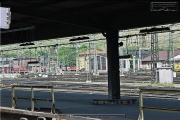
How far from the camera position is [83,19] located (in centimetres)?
1841

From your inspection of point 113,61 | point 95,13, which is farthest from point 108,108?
point 95,13

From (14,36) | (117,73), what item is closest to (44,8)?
(117,73)

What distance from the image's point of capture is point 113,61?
19516mm

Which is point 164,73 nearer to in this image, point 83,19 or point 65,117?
point 83,19

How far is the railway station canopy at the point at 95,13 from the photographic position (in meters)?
15.4

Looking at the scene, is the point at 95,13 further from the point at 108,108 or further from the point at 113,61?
the point at 108,108

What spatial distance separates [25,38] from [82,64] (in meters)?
72.9

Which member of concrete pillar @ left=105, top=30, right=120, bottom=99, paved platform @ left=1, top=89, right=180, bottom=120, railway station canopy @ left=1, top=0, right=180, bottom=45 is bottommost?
paved platform @ left=1, top=89, right=180, bottom=120

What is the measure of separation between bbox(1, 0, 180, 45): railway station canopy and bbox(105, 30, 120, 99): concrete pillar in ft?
1.61

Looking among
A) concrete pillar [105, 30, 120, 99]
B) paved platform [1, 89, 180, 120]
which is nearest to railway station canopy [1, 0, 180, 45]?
concrete pillar [105, 30, 120, 99]

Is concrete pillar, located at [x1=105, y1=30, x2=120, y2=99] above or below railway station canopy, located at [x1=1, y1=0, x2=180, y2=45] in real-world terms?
below

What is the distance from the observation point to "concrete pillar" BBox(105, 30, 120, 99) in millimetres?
19375

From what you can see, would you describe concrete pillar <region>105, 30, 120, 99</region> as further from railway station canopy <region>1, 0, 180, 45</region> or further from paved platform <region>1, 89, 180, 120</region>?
paved platform <region>1, 89, 180, 120</region>

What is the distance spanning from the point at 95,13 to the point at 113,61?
2914mm
